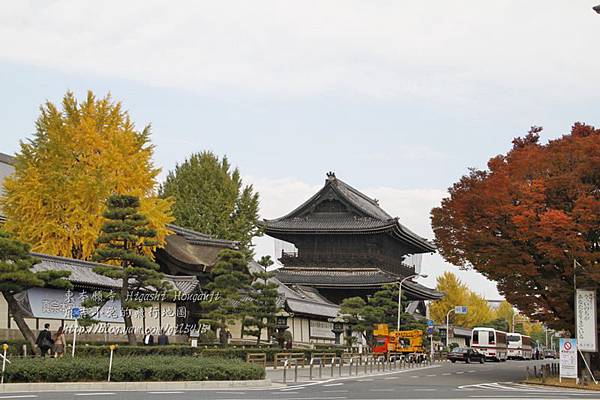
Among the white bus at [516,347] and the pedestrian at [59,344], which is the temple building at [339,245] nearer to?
the white bus at [516,347]

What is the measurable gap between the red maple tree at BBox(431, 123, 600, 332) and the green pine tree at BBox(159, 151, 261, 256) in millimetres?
36625

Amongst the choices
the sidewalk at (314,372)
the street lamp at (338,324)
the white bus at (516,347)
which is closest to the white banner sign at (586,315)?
the sidewalk at (314,372)

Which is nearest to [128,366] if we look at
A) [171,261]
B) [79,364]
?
[79,364]

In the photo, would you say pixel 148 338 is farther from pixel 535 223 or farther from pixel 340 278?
pixel 340 278

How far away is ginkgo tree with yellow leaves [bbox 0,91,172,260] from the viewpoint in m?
46.4

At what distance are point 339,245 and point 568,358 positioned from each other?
142 feet

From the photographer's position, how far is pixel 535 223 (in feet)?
106

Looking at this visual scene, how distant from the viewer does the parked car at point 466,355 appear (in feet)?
230

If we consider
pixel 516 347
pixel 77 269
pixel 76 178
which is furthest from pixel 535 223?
pixel 516 347

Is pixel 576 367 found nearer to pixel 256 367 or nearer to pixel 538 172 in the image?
pixel 538 172

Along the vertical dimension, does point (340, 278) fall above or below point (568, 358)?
above

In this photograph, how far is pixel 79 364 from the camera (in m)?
23.2

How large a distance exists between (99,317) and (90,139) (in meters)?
16.8

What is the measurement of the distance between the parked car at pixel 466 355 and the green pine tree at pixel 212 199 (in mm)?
20020
